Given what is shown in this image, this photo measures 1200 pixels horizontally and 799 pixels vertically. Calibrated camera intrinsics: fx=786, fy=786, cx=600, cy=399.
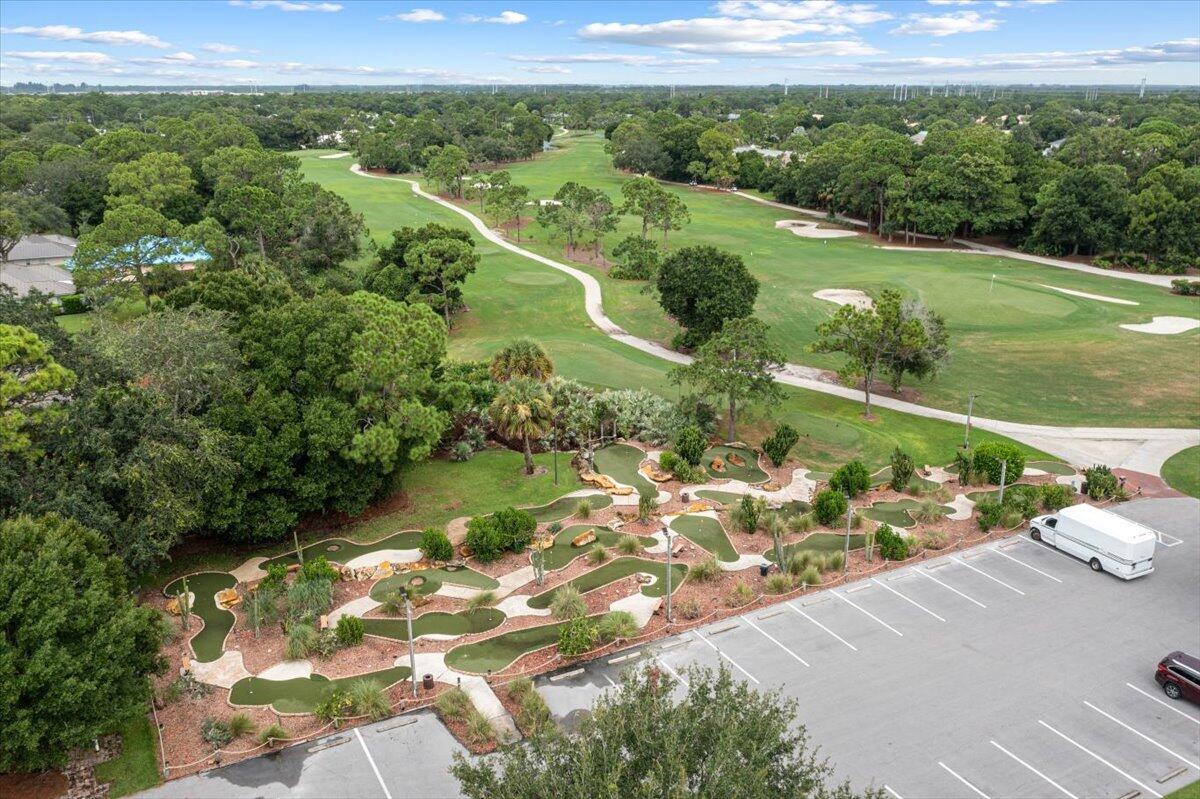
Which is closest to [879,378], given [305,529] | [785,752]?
[305,529]

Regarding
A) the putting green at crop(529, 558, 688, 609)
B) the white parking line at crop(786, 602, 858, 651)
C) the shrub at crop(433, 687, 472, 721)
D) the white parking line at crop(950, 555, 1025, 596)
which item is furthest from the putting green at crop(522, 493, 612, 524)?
the white parking line at crop(950, 555, 1025, 596)

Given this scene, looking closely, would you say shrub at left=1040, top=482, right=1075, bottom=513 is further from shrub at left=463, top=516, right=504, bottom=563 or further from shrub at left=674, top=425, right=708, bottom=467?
shrub at left=463, top=516, right=504, bottom=563

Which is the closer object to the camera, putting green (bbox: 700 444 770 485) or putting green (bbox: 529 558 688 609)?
putting green (bbox: 529 558 688 609)

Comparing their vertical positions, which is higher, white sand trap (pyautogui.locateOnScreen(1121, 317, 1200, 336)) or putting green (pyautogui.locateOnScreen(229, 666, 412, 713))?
white sand trap (pyautogui.locateOnScreen(1121, 317, 1200, 336))

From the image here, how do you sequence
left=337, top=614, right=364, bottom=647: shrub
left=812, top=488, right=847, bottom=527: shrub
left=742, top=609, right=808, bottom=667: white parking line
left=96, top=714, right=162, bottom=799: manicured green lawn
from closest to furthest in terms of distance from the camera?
left=96, top=714, right=162, bottom=799: manicured green lawn < left=742, top=609, right=808, bottom=667: white parking line < left=337, top=614, right=364, bottom=647: shrub < left=812, top=488, right=847, bottom=527: shrub

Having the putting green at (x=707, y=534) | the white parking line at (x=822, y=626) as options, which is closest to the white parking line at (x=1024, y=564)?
the white parking line at (x=822, y=626)

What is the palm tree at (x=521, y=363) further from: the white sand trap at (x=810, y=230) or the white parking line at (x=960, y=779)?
the white sand trap at (x=810, y=230)

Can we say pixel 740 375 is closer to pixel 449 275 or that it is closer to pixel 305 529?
pixel 305 529
